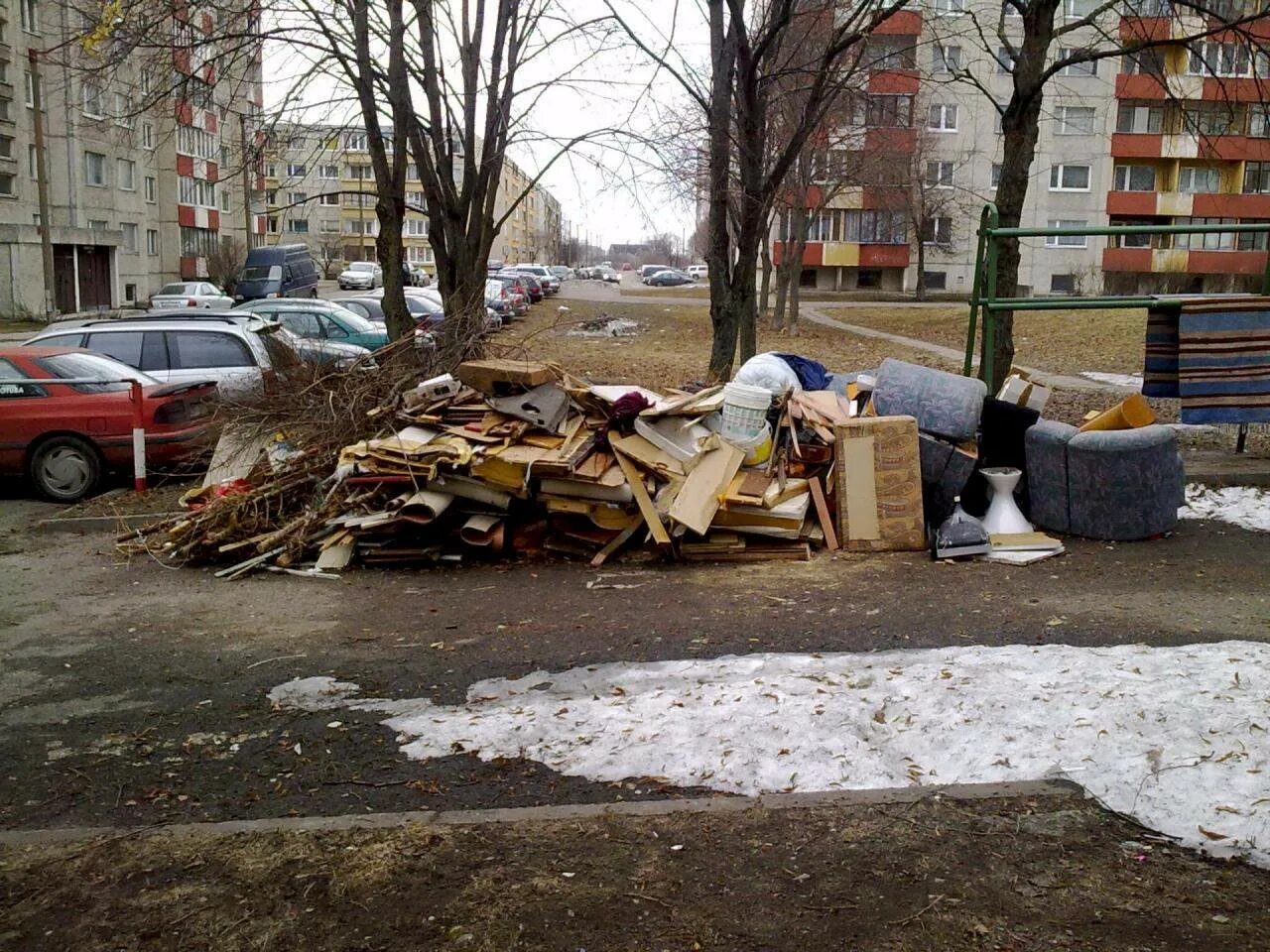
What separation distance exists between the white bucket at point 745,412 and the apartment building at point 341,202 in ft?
23.5

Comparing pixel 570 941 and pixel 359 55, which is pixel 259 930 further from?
pixel 359 55

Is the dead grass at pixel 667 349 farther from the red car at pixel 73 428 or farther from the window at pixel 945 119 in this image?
the window at pixel 945 119

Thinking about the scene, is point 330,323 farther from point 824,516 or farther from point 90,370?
point 824,516

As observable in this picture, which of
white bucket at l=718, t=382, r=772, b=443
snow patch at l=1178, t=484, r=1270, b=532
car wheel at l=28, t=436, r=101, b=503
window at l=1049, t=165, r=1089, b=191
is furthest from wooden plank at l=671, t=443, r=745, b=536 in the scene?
window at l=1049, t=165, r=1089, b=191

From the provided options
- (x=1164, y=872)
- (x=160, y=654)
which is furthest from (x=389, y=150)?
(x=1164, y=872)

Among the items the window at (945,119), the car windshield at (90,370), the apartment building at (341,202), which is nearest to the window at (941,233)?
the window at (945,119)

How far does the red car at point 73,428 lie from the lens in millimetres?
11461

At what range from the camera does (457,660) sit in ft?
20.0

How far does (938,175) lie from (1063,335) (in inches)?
1035

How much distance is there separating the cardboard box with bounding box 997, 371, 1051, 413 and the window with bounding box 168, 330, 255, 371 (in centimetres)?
863

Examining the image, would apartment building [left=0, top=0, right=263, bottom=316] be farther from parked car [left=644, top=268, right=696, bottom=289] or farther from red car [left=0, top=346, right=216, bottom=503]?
parked car [left=644, top=268, right=696, bottom=289]

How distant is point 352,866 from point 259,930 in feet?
1.27

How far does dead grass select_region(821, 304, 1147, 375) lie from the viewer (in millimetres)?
21391

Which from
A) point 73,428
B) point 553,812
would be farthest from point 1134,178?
point 553,812
